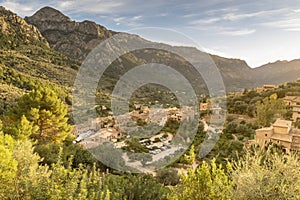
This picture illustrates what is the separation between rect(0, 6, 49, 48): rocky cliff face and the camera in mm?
53688

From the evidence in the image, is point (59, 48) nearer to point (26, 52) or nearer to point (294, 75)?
point (26, 52)

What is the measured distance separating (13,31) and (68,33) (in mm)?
39937

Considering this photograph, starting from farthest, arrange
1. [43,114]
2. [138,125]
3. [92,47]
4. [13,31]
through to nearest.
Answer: [92,47] < [13,31] < [138,125] < [43,114]

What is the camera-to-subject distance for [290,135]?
16938mm

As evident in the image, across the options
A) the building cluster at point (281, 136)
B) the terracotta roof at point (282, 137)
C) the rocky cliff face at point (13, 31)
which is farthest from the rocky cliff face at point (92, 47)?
the terracotta roof at point (282, 137)

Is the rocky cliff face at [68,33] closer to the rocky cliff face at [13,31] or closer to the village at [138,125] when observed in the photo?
the rocky cliff face at [13,31]

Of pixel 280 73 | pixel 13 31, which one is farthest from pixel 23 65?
pixel 280 73

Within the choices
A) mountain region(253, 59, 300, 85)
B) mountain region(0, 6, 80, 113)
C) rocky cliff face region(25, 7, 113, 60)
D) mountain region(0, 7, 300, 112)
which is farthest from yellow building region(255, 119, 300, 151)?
rocky cliff face region(25, 7, 113, 60)

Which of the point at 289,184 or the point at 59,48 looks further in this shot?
the point at 59,48

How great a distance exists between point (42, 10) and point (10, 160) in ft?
413

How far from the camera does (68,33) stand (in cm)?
9856

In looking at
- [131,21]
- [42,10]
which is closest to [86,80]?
[131,21]

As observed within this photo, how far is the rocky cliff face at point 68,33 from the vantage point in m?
90.6

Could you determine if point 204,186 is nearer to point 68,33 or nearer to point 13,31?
point 13,31
